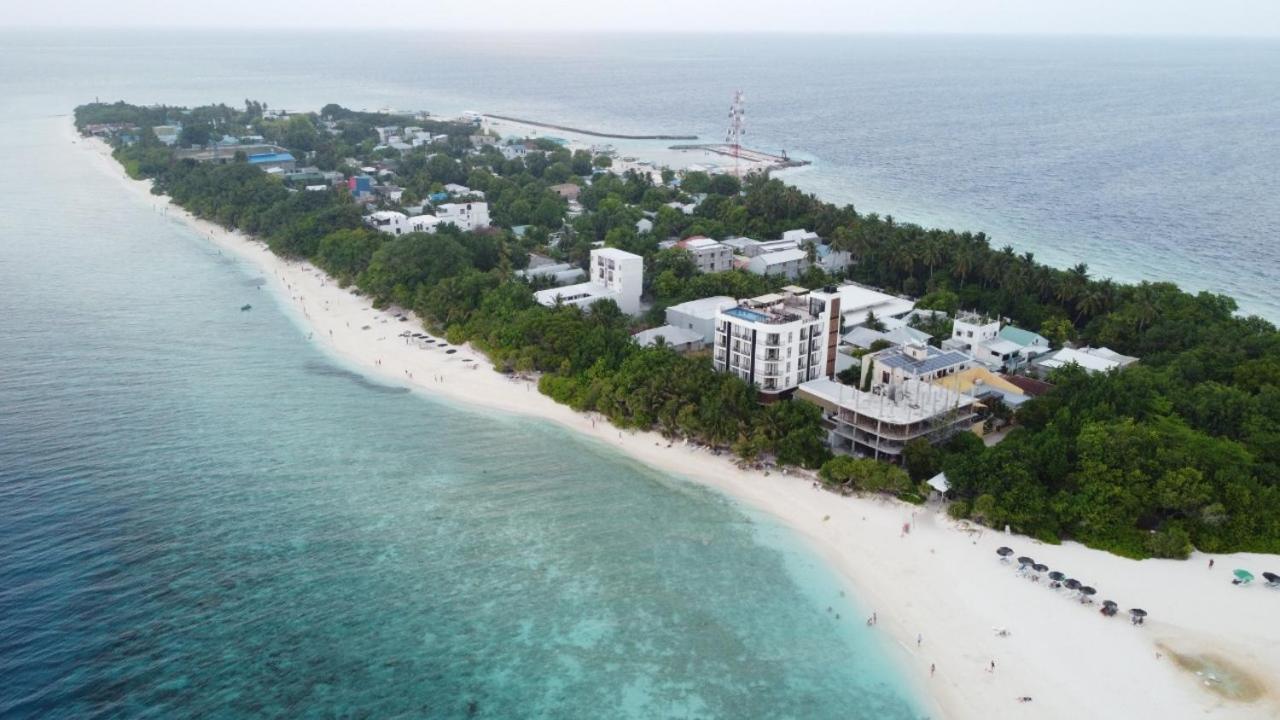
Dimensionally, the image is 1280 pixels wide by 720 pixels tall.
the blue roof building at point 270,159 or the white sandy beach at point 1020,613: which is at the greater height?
the blue roof building at point 270,159

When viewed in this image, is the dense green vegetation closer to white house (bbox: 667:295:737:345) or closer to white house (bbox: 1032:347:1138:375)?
white house (bbox: 1032:347:1138:375)

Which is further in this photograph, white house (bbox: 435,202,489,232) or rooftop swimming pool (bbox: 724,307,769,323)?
white house (bbox: 435,202,489,232)

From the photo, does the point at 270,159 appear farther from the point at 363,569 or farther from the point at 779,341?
the point at 363,569

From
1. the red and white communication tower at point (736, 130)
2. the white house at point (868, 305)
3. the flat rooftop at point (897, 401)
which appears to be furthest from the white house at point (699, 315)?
the red and white communication tower at point (736, 130)

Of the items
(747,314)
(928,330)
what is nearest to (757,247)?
(928,330)

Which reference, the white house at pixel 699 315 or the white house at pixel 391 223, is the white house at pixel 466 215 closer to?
the white house at pixel 391 223

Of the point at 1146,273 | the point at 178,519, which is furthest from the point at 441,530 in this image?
the point at 1146,273

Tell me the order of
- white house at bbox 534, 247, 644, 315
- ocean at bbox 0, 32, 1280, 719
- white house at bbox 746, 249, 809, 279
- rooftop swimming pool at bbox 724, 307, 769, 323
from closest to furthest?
ocean at bbox 0, 32, 1280, 719, rooftop swimming pool at bbox 724, 307, 769, 323, white house at bbox 534, 247, 644, 315, white house at bbox 746, 249, 809, 279

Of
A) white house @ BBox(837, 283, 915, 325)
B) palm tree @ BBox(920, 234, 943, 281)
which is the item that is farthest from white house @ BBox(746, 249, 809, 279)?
palm tree @ BBox(920, 234, 943, 281)
